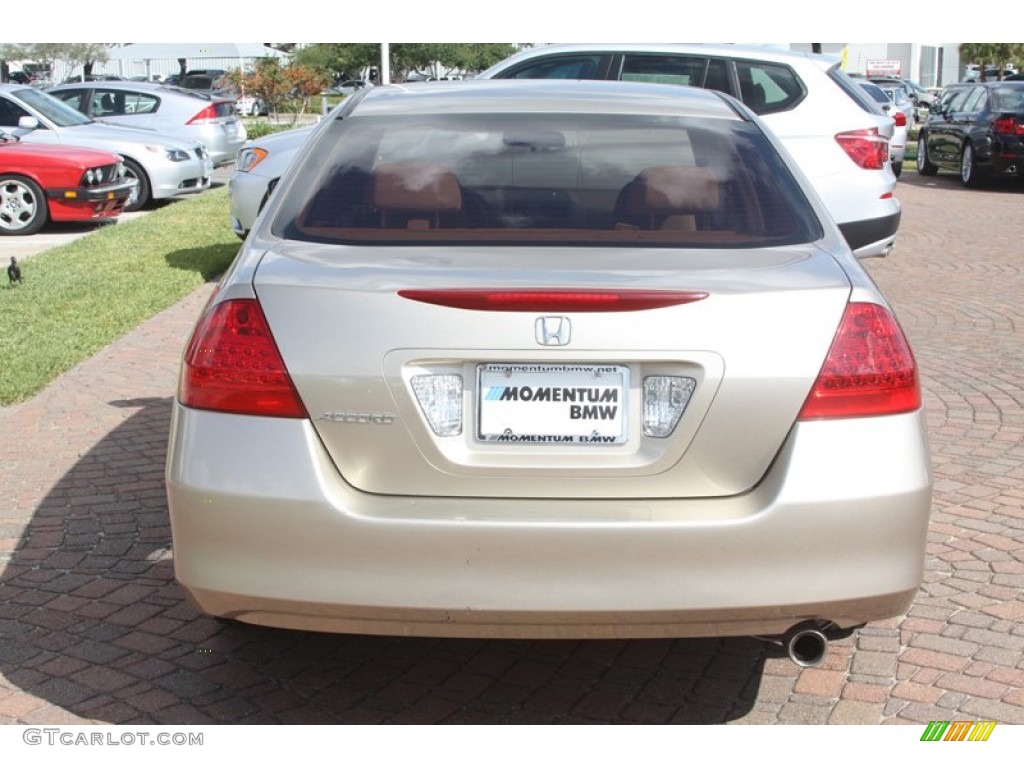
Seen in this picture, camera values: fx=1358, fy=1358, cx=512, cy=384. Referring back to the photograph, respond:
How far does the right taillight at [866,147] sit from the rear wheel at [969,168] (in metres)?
11.1

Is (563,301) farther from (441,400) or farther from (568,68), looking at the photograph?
(568,68)

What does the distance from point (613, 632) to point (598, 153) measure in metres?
1.64

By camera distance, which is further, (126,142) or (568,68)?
(126,142)

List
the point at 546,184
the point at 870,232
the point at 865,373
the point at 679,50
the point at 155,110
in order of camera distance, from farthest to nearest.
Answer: the point at 155,110 < the point at 679,50 < the point at 870,232 < the point at 546,184 < the point at 865,373

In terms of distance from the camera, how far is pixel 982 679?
3.89 meters

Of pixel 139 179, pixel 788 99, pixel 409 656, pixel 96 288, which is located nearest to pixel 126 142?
pixel 139 179

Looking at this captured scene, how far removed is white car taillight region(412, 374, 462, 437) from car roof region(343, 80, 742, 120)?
1359mm

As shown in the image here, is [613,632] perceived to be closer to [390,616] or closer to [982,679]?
[390,616]

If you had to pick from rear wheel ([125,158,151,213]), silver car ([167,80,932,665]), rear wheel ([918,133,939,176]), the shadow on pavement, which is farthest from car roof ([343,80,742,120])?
rear wheel ([918,133,939,176])

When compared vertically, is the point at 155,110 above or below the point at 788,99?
below

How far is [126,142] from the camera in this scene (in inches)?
686

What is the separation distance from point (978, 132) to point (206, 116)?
11.9 metres

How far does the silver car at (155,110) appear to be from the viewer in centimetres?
2114

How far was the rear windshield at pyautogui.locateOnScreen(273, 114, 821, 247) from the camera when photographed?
3.72 metres
